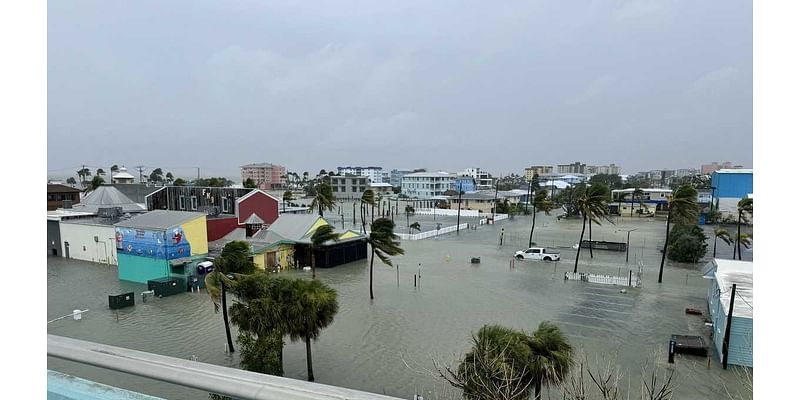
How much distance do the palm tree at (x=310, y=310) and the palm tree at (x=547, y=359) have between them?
12.5 feet

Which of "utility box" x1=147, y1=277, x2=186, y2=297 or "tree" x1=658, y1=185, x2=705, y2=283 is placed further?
"tree" x1=658, y1=185, x2=705, y2=283

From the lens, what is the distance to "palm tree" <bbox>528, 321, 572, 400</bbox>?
6844 mm


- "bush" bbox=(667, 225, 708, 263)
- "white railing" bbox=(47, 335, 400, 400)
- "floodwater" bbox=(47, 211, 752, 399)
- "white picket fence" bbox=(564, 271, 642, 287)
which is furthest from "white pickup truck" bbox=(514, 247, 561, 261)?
"white railing" bbox=(47, 335, 400, 400)

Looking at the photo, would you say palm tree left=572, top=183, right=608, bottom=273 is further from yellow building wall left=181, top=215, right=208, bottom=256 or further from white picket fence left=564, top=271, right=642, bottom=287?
yellow building wall left=181, top=215, right=208, bottom=256

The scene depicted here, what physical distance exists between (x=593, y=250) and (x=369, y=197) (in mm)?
13930

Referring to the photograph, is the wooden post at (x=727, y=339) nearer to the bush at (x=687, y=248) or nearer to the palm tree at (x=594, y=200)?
the palm tree at (x=594, y=200)

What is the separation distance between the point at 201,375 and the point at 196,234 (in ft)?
61.7

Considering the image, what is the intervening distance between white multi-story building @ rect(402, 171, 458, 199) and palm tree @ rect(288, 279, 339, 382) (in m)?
64.5

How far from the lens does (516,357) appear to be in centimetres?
663

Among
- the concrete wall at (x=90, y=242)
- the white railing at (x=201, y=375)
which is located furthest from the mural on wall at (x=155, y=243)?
the white railing at (x=201, y=375)

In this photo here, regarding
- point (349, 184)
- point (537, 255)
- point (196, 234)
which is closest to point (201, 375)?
point (196, 234)

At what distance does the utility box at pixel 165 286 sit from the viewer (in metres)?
15.4
